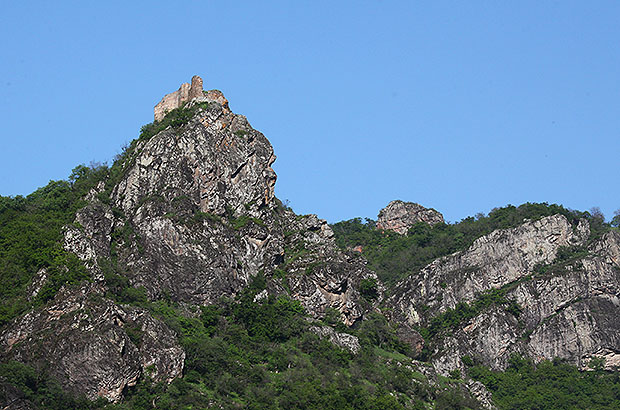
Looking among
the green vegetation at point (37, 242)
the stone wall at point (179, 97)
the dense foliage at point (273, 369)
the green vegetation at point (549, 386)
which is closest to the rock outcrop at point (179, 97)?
the stone wall at point (179, 97)

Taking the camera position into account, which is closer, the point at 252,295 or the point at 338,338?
the point at 252,295

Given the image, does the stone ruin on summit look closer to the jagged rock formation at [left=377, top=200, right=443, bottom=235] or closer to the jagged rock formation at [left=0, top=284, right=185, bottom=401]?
the jagged rock formation at [left=0, top=284, right=185, bottom=401]

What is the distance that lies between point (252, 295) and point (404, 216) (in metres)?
70.8

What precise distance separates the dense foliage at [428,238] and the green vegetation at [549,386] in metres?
20.7

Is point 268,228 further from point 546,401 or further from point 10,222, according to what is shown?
point 546,401

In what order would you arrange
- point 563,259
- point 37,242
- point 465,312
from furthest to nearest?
point 563,259, point 465,312, point 37,242

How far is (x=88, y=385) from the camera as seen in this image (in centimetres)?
8306

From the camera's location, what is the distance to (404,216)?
173000 millimetres

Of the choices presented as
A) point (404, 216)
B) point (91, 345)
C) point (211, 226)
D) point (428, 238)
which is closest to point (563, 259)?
point (428, 238)

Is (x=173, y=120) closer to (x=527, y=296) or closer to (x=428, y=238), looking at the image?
(x=527, y=296)

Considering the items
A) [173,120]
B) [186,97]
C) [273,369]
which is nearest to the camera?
[273,369]

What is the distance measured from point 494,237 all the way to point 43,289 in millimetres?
64680

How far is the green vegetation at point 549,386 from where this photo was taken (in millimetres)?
118812

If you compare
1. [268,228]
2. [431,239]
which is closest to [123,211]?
[268,228]
